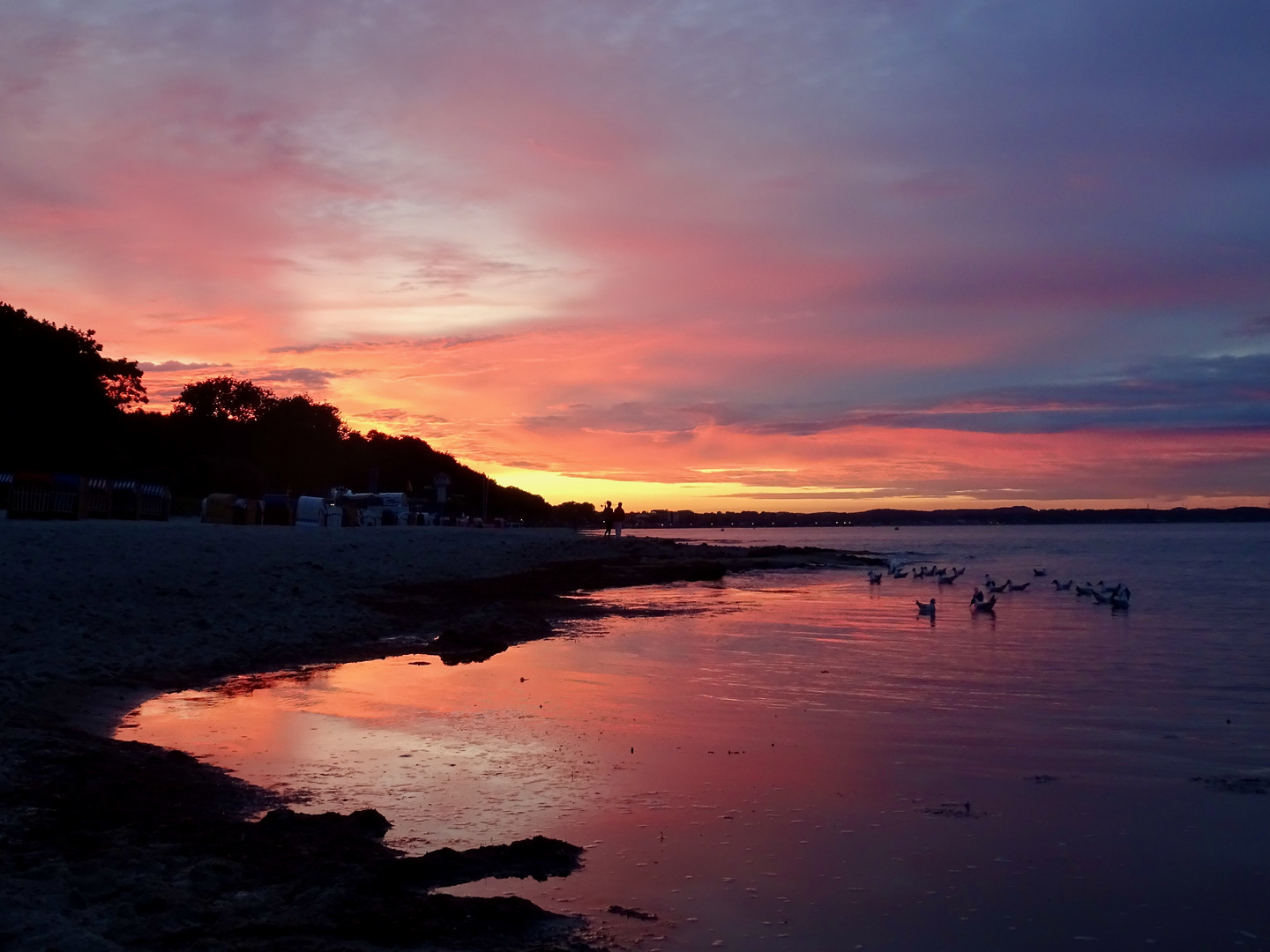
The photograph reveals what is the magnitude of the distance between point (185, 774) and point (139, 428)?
47.7 m

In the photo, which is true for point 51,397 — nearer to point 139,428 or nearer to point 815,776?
point 139,428

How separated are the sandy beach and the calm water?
1.62 ft

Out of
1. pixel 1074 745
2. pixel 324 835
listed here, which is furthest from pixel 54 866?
pixel 1074 745

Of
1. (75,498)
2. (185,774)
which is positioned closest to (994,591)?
(75,498)

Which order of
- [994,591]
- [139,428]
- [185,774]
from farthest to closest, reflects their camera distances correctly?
[139,428] → [994,591] → [185,774]

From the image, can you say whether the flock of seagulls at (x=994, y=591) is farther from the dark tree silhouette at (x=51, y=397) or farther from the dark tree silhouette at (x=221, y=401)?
the dark tree silhouette at (x=221, y=401)

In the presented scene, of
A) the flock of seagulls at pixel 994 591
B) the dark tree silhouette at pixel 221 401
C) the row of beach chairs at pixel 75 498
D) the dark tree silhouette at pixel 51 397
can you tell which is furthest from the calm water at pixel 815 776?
the dark tree silhouette at pixel 221 401

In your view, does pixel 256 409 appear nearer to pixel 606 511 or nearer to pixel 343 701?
pixel 606 511

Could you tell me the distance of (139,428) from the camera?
49406 millimetres

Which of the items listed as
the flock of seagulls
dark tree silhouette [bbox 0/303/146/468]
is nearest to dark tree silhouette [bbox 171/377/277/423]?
dark tree silhouette [bbox 0/303/146/468]

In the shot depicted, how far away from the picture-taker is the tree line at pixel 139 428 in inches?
1639

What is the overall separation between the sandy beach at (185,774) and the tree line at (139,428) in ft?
76.8

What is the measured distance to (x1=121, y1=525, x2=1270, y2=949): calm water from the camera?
17.4 ft

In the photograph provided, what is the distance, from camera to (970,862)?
19.6ft
